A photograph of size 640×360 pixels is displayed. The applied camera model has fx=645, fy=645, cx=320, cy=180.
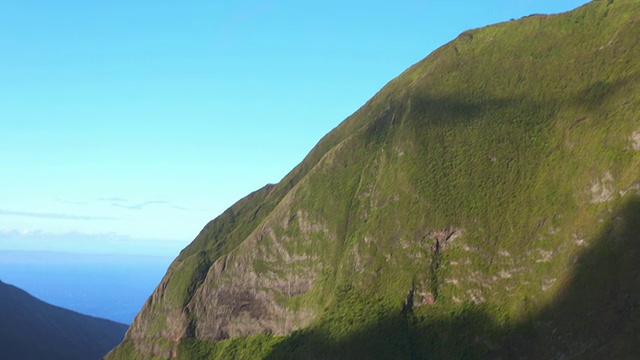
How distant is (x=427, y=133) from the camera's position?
103 m

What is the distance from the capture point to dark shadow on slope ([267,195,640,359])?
217 ft

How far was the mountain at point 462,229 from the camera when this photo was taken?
7406 cm

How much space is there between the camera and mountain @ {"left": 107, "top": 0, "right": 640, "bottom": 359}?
243 feet

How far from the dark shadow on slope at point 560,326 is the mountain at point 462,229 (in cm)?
20

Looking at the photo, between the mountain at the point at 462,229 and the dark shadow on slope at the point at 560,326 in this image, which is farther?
the mountain at the point at 462,229

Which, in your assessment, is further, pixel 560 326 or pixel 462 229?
pixel 462 229

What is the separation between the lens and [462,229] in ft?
294

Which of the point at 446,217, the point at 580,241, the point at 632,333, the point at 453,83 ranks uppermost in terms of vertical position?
the point at 453,83

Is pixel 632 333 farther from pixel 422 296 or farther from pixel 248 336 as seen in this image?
pixel 248 336

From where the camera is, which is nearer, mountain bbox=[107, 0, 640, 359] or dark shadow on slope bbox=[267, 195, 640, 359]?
dark shadow on slope bbox=[267, 195, 640, 359]

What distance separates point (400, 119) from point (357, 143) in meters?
8.74

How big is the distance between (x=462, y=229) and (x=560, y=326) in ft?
73.4

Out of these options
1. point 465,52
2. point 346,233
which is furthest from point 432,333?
point 465,52

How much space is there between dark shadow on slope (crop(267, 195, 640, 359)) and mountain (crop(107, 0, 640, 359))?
204 mm
